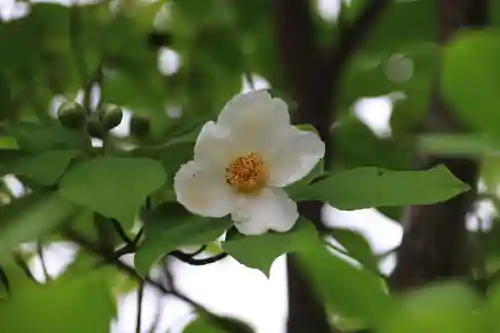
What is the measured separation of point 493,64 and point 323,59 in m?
0.44

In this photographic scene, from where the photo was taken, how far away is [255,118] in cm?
39

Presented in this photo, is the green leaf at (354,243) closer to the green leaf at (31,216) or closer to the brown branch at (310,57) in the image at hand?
the brown branch at (310,57)

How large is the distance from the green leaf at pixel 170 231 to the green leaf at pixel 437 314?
0.44 feet

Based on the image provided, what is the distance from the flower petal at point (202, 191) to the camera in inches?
14.0

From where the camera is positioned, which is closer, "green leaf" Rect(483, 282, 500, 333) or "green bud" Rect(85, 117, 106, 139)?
"green leaf" Rect(483, 282, 500, 333)

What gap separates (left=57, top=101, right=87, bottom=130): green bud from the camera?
Answer: 16.5 inches

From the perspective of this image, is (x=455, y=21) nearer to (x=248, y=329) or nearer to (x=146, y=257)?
(x=248, y=329)

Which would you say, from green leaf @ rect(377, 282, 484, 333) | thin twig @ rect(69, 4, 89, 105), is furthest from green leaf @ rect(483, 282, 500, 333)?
thin twig @ rect(69, 4, 89, 105)

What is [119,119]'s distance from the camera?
44 centimetres

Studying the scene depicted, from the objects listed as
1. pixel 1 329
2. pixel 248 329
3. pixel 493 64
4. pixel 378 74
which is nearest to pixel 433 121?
pixel 378 74

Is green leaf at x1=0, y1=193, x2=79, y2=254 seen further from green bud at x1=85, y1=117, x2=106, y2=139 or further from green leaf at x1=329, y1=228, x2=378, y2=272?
green leaf at x1=329, y1=228, x2=378, y2=272

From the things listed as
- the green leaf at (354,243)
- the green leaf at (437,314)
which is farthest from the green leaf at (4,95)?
the green leaf at (437,314)

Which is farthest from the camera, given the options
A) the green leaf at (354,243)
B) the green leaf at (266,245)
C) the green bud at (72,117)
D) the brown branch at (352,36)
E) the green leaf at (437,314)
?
the brown branch at (352,36)

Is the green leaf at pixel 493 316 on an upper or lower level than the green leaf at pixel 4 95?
upper
